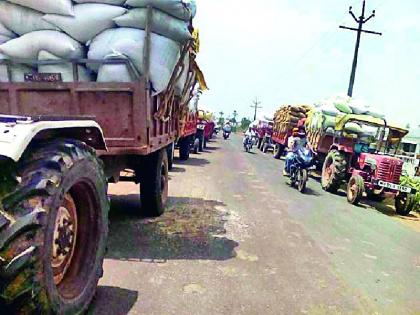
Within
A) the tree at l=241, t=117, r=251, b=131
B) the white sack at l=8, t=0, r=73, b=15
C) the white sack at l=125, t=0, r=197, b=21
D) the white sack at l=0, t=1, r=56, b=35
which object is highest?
the white sack at l=125, t=0, r=197, b=21

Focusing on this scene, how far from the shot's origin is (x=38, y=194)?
2521 mm

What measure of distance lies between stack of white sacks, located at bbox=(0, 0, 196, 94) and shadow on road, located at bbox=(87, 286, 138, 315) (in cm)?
216

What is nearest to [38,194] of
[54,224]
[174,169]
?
[54,224]

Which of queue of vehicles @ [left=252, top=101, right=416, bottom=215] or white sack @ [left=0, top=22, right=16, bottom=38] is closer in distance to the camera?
white sack @ [left=0, top=22, right=16, bottom=38]

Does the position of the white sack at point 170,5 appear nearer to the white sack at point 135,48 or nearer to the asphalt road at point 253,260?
the white sack at point 135,48

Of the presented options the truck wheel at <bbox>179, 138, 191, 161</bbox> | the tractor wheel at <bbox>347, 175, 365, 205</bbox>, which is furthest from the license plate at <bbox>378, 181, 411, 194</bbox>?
the truck wheel at <bbox>179, 138, 191, 161</bbox>

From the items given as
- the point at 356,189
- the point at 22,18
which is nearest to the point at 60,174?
the point at 22,18

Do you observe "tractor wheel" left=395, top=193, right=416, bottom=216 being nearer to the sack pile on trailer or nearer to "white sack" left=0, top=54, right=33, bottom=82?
"white sack" left=0, top=54, right=33, bottom=82

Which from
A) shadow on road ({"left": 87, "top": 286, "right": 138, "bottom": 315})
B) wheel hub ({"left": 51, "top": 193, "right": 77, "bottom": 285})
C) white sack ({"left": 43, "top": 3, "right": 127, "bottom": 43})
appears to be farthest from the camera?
white sack ({"left": 43, "top": 3, "right": 127, "bottom": 43})

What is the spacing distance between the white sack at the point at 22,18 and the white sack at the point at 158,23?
2.62 ft

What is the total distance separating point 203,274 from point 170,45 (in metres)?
2.49

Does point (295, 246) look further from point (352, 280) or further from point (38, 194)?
point (38, 194)

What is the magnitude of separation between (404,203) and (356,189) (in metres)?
1.04

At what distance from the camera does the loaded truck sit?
2.41m
